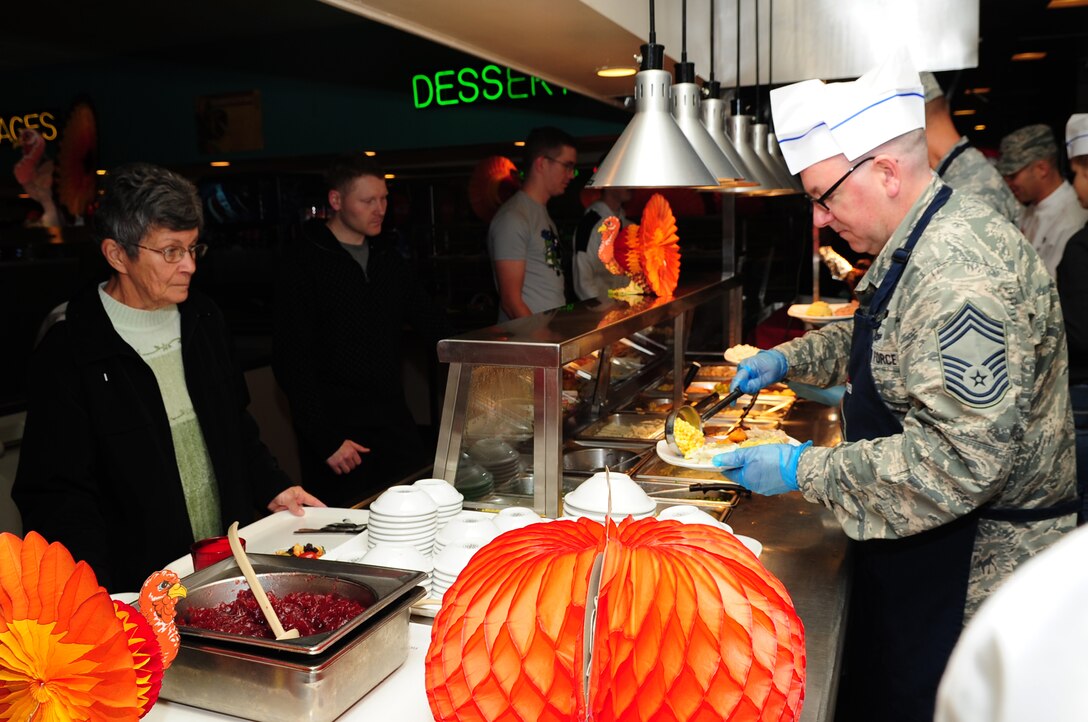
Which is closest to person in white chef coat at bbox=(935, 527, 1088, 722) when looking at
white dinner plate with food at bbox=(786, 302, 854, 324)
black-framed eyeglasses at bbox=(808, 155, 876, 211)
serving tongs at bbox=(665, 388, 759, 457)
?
black-framed eyeglasses at bbox=(808, 155, 876, 211)

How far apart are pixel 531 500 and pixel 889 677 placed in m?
0.99

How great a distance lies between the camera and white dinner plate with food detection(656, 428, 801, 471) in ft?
7.96

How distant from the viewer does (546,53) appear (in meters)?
3.52

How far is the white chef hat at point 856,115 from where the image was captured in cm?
209

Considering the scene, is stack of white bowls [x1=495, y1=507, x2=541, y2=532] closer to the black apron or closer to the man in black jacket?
the black apron

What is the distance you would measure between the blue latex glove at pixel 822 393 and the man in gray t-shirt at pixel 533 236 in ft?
5.52

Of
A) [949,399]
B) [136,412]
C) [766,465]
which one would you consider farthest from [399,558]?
[949,399]

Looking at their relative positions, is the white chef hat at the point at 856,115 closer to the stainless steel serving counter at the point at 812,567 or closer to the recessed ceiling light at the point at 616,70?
the stainless steel serving counter at the point at 812,567

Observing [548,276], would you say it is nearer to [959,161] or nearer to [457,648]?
[959,161]

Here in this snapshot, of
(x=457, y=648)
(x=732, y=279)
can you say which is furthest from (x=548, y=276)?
(x=457, y=648)

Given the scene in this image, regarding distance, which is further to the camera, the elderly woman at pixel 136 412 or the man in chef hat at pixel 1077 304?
the man in chef hat at pixel 1077 304

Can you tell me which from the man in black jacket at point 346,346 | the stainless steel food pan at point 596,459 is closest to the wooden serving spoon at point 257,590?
the stainless steel food pan at point 596,459

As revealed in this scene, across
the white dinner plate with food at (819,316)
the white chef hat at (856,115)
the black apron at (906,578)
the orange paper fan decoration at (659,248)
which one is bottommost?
the black apron at (906,578)

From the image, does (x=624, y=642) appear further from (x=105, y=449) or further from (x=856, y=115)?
(x=105, y=449)
